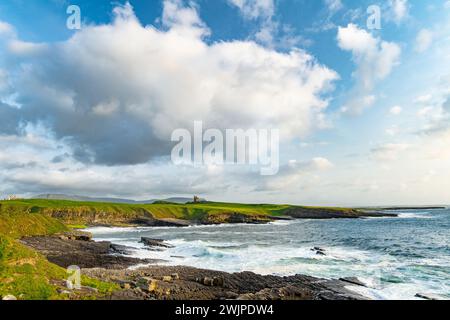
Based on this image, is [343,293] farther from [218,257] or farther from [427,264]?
[218,257]

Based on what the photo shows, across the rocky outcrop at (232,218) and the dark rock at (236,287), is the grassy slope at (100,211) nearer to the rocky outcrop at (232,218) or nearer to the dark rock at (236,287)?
the rocky outcrop at (232,218)

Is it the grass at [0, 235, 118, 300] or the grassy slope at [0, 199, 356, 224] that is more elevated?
the grass at [0, 235, 118, 300]

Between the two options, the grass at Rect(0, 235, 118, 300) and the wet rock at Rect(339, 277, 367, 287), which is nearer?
the grass at Rect(0, 235, 118, 300)

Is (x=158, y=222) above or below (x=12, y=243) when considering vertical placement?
below

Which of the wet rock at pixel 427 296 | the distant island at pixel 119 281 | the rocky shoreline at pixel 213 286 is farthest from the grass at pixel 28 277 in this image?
the wet rock at pixel 427 296

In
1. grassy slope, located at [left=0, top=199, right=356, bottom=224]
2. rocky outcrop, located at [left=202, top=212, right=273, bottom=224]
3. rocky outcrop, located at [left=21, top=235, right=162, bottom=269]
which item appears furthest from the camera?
rocky outcrop, located at [left=202, top=212, right=273, bottom=224]

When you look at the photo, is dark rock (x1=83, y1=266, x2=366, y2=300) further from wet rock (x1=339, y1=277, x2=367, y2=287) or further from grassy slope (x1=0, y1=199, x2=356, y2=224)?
grassy slope (x1=0, y1=199, x2=356, y2=224)

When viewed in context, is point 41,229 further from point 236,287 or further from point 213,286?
point 236,287

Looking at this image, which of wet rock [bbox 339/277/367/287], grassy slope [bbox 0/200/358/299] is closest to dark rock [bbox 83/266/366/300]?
wet rock [bbox 339/277/367/287]

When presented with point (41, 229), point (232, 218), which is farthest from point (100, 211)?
point (41, 229)
